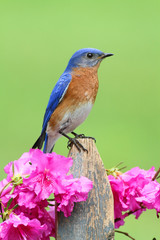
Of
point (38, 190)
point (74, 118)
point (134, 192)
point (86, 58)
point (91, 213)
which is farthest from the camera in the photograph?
point (86, 58)

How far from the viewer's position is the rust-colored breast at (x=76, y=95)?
8.82 ft

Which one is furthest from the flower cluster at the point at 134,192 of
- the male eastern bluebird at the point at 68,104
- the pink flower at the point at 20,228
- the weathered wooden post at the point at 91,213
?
the male eastern bluebird at the point at 68,104

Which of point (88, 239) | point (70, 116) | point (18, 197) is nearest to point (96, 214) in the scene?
point (88, 239)

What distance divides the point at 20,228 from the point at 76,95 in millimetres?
1308

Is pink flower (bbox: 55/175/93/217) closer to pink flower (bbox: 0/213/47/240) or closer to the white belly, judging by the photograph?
pink flower (bbox: 0/213/47/240)

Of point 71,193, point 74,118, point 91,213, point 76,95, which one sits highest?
point 76,95

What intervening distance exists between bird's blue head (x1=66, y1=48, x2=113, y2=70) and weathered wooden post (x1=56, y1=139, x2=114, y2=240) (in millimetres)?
1226

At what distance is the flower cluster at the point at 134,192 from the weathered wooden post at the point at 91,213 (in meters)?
0.10

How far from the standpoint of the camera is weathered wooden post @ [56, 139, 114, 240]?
5.56ft

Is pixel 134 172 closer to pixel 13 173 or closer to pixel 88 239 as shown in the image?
pixel 88 239

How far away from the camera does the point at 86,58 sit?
2.88 m

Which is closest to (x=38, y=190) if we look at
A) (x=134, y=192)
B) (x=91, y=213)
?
(x=91, y=213)

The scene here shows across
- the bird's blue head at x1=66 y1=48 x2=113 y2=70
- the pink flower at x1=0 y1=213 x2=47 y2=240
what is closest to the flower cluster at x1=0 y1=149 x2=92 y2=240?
the pink flower at x1=0 y1=213 x2=47 y2=240

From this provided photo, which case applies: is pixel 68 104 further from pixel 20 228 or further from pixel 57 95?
pixel 20 228
